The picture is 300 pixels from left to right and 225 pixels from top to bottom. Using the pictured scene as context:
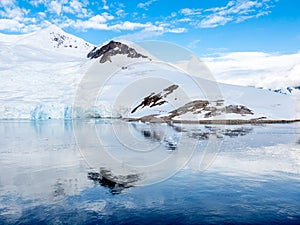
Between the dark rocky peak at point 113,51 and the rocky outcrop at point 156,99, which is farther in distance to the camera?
the dark rocky peak at point 113,51

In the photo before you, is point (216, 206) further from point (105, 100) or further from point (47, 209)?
point (105, 100)

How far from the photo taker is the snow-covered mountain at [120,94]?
64.2 metres

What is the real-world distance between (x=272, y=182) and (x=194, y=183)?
11.3ft

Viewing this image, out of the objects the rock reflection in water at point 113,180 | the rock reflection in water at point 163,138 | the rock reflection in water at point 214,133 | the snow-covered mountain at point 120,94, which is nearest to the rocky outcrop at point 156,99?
the snow-covered mountain at point 120,94

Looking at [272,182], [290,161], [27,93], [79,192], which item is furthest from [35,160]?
[27,93]

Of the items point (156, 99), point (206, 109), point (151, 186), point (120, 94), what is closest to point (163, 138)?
point (151, 186)

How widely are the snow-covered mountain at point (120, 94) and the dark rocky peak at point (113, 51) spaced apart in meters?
5.46

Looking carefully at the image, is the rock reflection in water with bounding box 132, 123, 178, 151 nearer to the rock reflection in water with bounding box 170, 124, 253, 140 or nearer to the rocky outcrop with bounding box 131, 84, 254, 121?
the rock reflection in water with bounding box 170, 124, 253, 140

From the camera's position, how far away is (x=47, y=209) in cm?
1049

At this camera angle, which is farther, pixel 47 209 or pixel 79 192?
pixel 79 192

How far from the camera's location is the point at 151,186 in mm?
13555

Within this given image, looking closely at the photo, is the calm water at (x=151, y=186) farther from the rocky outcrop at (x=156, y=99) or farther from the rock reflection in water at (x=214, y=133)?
the rocky outcrop at (x=156, y=99)

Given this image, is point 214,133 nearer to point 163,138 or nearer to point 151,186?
point 163,138

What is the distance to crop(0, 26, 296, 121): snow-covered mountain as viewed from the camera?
2530 inches
